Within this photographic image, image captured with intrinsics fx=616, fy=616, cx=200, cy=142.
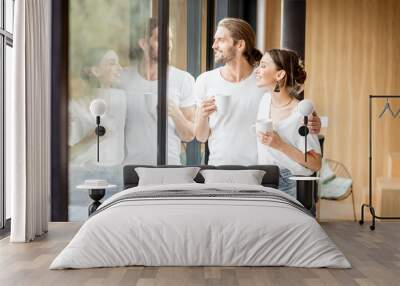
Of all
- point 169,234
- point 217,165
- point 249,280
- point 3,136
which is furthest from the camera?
point 217,165

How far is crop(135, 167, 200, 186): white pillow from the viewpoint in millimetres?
6738

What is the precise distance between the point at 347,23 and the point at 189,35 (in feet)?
6.22

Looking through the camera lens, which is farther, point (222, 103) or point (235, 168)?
point (222, 103)

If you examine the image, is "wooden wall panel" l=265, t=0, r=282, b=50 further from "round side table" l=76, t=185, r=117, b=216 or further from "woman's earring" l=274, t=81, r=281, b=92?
"round side table" l=76, t=185, r=117, b=216

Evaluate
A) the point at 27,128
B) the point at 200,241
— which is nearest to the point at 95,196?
the point at 27,128

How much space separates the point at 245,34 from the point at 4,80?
2.80m

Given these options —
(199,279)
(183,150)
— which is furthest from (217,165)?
(199,279)

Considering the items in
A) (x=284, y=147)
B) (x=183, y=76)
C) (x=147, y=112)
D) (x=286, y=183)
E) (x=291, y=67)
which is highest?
(x=291, y=67)

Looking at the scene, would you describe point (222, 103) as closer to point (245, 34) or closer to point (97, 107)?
point (245, 34)

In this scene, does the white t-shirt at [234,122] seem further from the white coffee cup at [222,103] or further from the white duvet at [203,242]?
the white duvet at [203,242]

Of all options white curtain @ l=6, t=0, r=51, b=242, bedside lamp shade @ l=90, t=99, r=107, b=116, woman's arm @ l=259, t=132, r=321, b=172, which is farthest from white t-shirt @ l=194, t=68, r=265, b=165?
white curtain @ l=6, t=0, r=51, b=242

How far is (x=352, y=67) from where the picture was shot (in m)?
7.38

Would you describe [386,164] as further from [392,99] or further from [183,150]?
[183,150]

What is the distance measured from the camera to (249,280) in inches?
165
